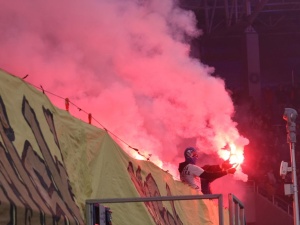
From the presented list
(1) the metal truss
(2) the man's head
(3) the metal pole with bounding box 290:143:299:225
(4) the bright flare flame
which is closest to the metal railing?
(2) the man's head

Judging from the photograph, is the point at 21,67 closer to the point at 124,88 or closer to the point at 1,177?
the point at 124,88

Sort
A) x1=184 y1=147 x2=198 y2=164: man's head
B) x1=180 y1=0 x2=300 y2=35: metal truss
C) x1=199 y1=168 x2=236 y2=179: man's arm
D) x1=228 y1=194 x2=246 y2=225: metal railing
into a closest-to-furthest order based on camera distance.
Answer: x1=228 y1=194 x2=246 y2=225: metal railing, x1=199 y1=168 x2=236 y2=179: man's arm, x1=184 y1=147 x2=198 y2=164: man's head, x1=180 y1=0 x2=300 y2=35: metal truss

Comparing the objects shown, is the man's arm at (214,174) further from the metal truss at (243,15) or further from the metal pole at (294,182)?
the metal truss at (243,15)

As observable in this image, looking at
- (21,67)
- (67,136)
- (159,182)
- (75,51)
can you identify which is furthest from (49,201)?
(75,51)

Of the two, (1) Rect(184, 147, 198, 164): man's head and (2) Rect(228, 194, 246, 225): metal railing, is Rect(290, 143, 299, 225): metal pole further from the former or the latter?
(2) Rect(228, 194, 246, 225): metal railing

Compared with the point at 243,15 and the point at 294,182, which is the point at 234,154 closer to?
the point at 294,182

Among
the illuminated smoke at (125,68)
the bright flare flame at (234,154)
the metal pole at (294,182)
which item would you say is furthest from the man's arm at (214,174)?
the metal pole at (294,182)

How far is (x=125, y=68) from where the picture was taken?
1458cm

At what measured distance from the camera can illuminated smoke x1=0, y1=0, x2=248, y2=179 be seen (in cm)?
1198

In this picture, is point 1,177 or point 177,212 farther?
point 177,212

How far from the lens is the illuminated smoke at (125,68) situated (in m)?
12.0

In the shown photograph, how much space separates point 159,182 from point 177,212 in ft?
1.51

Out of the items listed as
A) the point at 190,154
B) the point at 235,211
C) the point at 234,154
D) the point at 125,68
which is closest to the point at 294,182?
the point at 234,154

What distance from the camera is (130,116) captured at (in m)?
14.2
